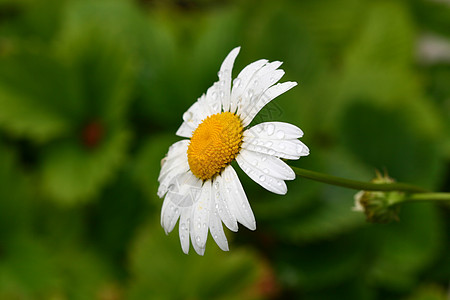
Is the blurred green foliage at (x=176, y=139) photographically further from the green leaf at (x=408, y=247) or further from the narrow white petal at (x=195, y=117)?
the narrow white petal at (x=195, y=117)

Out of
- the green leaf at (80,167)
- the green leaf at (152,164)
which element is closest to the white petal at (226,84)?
the green leaf at (152,164)

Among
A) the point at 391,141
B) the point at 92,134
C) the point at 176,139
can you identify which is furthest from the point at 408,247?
the point at 92,134

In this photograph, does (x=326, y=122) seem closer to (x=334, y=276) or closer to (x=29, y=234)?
(x=334, y=276)

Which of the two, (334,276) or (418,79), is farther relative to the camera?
(418,79)

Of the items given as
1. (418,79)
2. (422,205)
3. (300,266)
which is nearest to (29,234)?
(300,266)

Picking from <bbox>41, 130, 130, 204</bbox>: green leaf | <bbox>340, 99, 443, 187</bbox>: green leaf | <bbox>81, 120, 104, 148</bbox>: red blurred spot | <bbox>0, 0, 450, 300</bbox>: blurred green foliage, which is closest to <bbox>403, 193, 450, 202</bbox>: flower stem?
<bbox>0, 0, 450, 300</bbox>: blurred green foliage

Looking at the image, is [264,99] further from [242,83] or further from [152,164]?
[152,164]
